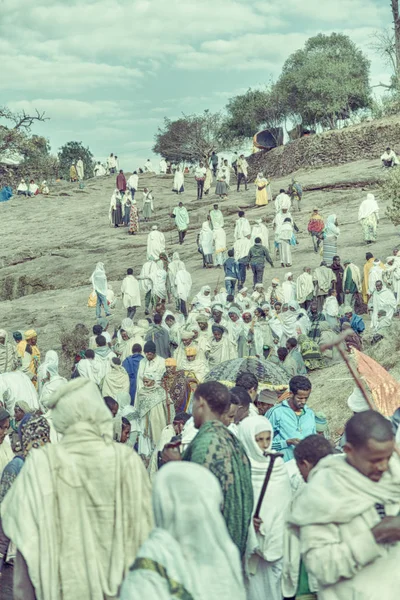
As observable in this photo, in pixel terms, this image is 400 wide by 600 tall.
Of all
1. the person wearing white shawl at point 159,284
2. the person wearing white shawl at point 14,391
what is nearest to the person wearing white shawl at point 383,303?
the person wearing white shawl at point 159,284

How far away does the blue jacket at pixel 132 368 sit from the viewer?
465 inches

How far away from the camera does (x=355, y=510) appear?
304cm

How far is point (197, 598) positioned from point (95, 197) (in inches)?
1415

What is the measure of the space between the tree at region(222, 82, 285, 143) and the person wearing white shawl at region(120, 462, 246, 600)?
39.3 meters

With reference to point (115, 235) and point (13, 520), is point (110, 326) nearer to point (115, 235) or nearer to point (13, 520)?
point (115, 235)

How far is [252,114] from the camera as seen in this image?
4516cm

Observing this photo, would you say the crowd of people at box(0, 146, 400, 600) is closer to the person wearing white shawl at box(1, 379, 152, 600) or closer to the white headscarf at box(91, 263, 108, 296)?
the person wearing white shawl at box(1, 379, 152, 600)

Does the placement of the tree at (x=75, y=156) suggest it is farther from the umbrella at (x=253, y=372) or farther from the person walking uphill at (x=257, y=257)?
the umbrella at (x=253, y=372)

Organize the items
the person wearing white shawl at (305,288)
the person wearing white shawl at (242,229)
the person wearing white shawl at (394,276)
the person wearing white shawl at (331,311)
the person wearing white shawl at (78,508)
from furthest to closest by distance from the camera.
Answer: the person wearing white shawl at (242,229), the person wearing white shawl at (305,288), the person wearing white shawl at (394,276), the person wearing white shawl at (331,311), the person wearing white shawl at (78,508)

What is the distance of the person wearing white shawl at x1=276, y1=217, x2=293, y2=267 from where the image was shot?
834 inches

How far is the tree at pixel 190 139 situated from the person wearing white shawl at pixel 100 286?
30.9 metres

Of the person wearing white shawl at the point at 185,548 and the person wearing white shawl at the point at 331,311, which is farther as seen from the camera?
the person wearing white shawl at the point at 331,311

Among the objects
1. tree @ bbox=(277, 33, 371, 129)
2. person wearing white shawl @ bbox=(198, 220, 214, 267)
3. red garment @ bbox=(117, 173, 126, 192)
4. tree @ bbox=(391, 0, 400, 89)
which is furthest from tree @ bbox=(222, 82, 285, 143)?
Answer: person wearing white shawl @ bbox=(198, 220, 214, 267)

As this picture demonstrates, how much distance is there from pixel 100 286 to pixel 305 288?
15.0 ft
